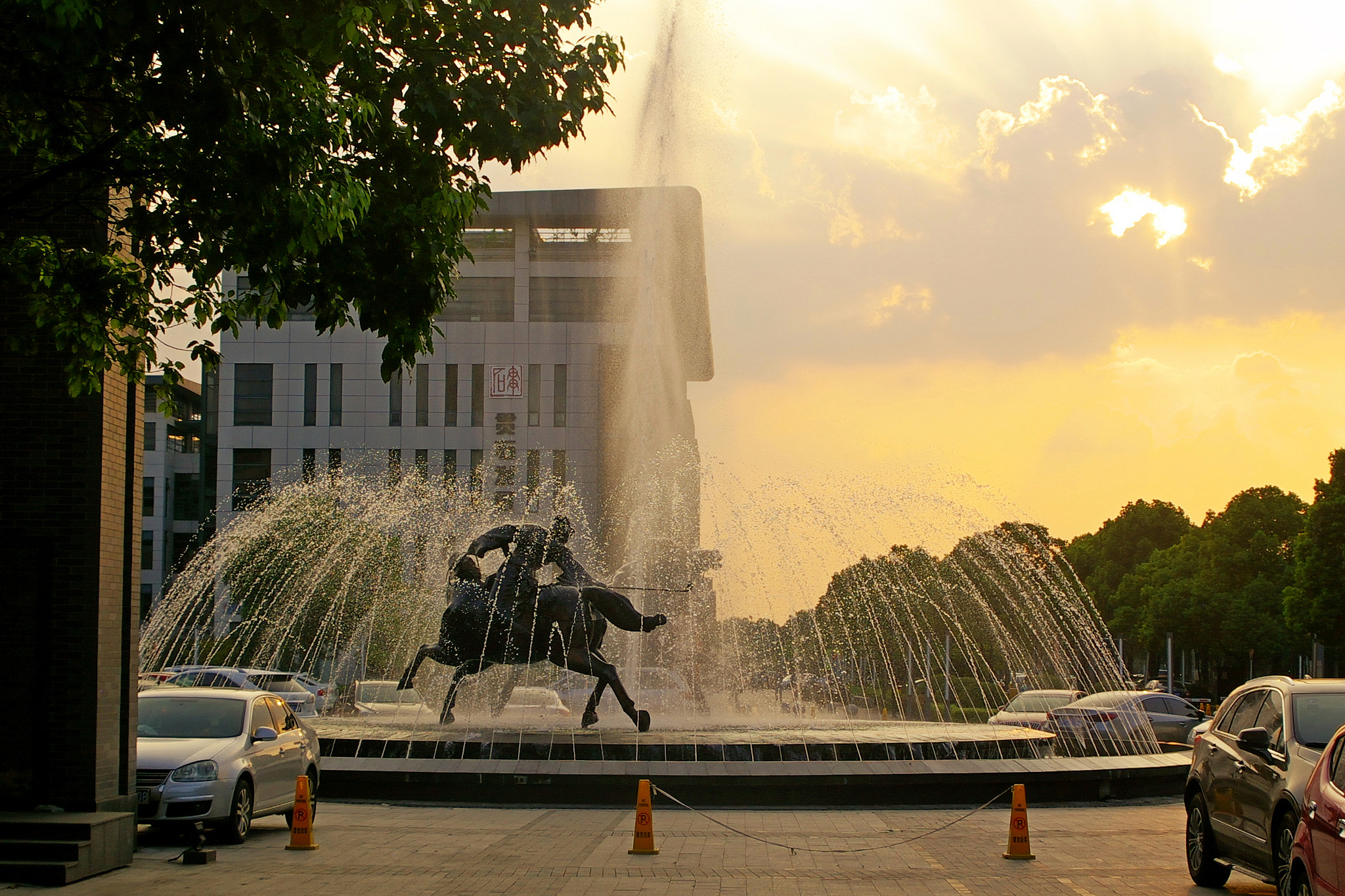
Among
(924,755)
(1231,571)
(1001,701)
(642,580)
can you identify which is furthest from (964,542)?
(924,755)

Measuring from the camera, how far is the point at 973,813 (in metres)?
16.5

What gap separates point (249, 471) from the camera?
69.9m

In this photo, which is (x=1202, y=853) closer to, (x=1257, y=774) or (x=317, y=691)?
(x=1257, y=774)

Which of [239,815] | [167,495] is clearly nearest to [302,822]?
[239,815]

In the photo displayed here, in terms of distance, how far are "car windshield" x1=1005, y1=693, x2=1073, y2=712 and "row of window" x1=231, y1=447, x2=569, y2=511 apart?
38.6 m

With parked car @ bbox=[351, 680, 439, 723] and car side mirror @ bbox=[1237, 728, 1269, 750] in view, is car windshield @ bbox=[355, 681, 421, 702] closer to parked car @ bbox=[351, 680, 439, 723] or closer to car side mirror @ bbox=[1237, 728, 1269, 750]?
parked car @ bbox=[351, 680, 439, 723]

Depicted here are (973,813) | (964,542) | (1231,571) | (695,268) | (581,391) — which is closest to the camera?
(973,813)

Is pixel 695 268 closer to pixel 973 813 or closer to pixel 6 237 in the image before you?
pixel 973 813

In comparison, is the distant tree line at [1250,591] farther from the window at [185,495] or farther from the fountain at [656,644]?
the window at [185,495]

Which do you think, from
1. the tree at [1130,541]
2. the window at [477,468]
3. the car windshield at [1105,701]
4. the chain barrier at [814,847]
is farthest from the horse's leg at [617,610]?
the tree at [1130,541]

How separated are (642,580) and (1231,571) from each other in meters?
54.0

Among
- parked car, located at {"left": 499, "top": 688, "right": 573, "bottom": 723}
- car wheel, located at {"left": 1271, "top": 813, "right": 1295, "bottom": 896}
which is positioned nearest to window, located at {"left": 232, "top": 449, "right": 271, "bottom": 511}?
parked car, located at {"left": 499, "top": 688, "right": 573, "bottom": 723}

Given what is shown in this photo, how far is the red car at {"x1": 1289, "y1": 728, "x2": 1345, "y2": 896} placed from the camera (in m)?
7.53

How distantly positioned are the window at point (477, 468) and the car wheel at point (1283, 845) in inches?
2336
